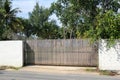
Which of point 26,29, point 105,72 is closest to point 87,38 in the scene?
point 105,72

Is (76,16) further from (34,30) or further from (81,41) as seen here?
(34,30)

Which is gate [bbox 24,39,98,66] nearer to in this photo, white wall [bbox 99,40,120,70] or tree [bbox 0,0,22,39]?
white wall [bbox 99,40,120,70]

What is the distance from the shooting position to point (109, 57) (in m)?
23.0

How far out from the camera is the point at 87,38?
25.2m

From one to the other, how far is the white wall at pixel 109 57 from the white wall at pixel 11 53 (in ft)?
21.1

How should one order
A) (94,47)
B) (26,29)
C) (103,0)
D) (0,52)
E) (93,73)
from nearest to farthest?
(93,73) → (94,47) → (0,52) → (103,0) → (26,29)

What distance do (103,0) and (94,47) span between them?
26.3 feet

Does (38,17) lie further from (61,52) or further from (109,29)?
(109,29)

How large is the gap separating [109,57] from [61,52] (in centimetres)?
423

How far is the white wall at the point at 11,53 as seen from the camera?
2570 centimetres

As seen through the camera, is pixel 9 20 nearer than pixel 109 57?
No

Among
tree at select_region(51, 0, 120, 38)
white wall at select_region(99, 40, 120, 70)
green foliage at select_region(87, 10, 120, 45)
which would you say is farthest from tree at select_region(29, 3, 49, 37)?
white wall at select_region(99, 40, 120, 70)

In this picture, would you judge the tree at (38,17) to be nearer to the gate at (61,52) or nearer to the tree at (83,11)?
the tree at (83,11)

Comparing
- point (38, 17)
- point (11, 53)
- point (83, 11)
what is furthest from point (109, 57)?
point (38, 17)
